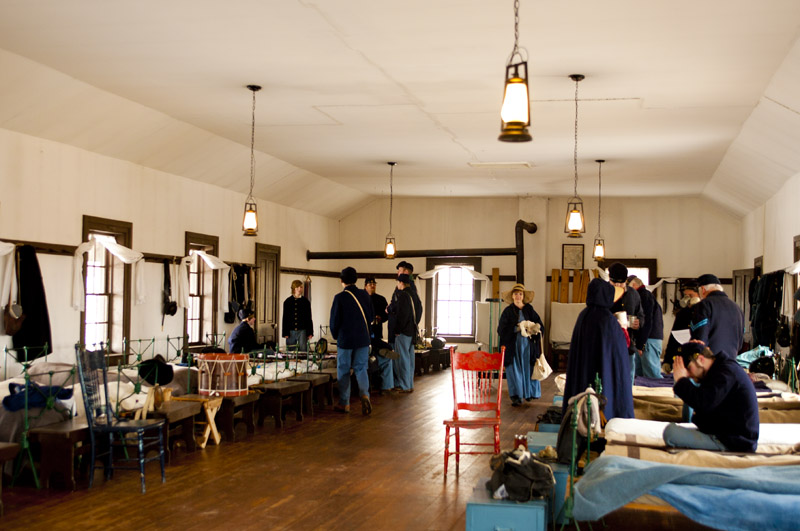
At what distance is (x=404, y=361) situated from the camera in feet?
39.5

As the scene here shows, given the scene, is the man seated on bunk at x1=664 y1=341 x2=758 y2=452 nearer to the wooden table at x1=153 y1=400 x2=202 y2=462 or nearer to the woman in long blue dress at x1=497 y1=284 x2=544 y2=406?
the wooden table at x1=153 y1=400 x2=202 y2=462

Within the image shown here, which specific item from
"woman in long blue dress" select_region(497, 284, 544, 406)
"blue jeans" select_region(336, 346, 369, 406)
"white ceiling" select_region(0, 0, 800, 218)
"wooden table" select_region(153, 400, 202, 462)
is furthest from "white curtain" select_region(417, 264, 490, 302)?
"wooden table" select_region(153, 400, 202, 462)


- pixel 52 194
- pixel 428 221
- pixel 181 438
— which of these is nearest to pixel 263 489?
pixel 181 438

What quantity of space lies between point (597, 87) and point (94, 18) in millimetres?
4544

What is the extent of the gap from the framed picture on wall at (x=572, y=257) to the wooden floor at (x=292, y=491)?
868cm

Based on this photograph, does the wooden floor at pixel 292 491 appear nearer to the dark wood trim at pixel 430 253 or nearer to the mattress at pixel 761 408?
the mattress at pixel 761 408

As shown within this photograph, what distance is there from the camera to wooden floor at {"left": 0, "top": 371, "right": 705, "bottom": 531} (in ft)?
17.6

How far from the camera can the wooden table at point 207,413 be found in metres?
7.66

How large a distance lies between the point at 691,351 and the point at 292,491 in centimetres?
300

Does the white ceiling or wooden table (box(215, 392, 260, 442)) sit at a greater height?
the white ceiling

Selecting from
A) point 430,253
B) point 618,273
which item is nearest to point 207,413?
point 618,273

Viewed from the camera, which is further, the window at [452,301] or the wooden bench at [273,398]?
the window at [452,301]

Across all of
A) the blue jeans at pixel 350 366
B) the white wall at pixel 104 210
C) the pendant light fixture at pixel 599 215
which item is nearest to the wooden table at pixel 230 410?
the blue jeans at pixel 350 366

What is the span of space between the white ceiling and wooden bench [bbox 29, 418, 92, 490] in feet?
9.97
